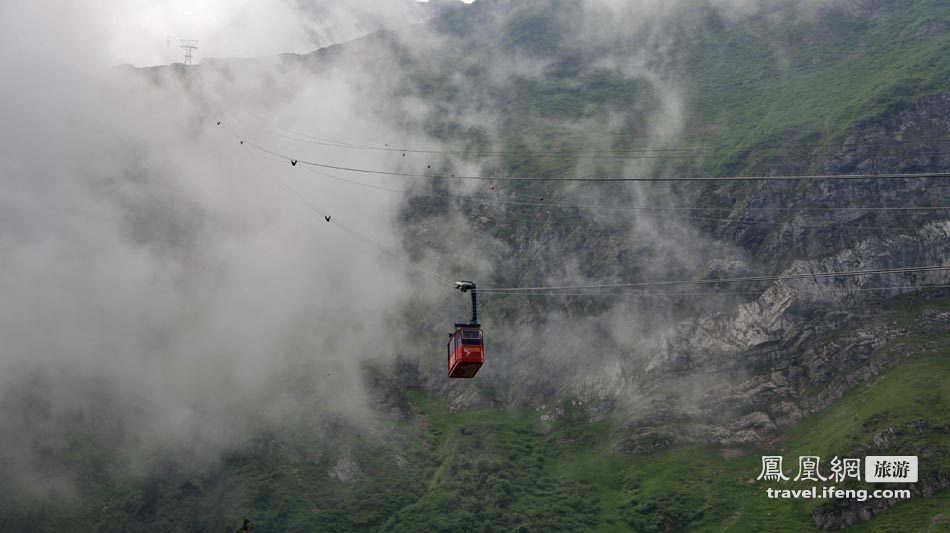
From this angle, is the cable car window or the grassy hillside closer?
the cable car window

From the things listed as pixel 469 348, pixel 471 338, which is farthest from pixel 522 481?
pixel 469 348

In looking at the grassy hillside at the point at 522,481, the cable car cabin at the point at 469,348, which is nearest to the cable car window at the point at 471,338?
the cable car cabin at the point at 469,348

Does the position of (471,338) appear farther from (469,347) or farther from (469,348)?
(469,348)

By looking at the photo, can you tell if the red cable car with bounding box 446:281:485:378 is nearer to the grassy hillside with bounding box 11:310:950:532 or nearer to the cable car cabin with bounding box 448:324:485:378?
the cable car cabin with bounding box 448:324:485:378

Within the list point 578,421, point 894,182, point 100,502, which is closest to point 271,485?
point 100,502

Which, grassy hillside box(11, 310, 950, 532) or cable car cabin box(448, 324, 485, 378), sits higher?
cable car cabin box(448, 324, 485, 378)

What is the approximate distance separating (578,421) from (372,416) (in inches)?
1830

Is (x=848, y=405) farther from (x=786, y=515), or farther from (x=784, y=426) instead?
(x=786, y=515)

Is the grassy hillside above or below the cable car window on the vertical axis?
below

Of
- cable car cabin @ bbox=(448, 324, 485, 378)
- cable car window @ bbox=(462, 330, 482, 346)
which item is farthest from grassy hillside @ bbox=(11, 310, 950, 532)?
cable car window @ bbox=(462, 330, 482, 346)

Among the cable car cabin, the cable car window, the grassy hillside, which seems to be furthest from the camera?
the grassy hillside

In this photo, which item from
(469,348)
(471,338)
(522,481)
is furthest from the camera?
(522,481)

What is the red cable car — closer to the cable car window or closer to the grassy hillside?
the cable car window

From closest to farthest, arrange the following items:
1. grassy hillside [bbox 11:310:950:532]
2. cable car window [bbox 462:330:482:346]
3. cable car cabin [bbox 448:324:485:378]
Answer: cable car cabin [bbox 448:324:485:378]
cable car window [bbox 462:330:482:346]
grassy hillside [bbox 11:310:950:532]
